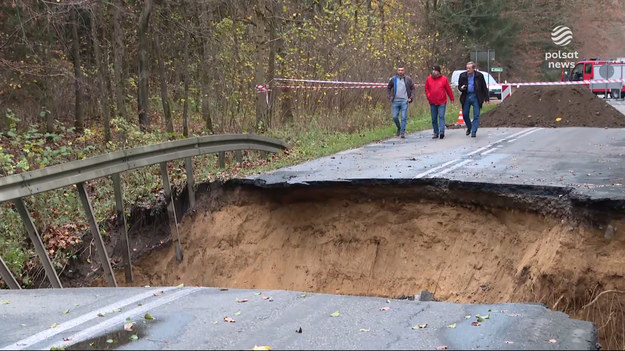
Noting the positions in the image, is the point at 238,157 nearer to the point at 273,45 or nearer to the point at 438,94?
the point at 438,94

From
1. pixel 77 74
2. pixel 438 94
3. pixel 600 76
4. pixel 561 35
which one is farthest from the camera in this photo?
pixel 561 35

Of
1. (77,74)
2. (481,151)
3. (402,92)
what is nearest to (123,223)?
(481,151)

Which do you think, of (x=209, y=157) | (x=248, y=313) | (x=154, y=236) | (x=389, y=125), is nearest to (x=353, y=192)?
(x=154, y=236)

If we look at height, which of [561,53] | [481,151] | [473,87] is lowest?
[481,151]

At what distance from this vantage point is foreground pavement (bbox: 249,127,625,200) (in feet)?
31.0

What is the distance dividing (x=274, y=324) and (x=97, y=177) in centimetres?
414

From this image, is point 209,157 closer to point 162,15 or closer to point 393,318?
point 162,15

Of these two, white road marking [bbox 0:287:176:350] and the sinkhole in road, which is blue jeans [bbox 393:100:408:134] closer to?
the sinkhole in road

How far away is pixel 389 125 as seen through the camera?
69.5 ft

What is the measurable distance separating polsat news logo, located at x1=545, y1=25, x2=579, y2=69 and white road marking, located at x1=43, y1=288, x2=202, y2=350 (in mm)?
49228

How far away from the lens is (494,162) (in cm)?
1176

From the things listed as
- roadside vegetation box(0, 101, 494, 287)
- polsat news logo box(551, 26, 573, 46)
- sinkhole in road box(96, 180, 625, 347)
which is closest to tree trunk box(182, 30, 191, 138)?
roadside vegetation box(0, 101, 494, 287)

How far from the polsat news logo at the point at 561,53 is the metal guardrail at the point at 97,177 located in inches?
1793

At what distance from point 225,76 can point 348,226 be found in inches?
388
